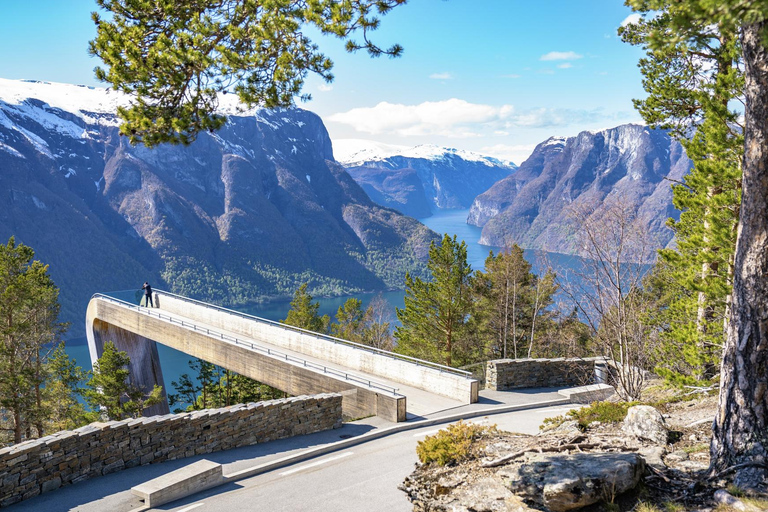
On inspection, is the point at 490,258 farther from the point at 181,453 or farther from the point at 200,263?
the point at 200,263

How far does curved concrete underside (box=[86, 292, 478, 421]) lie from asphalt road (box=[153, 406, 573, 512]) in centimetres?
331

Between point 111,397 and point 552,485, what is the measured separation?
27.6m

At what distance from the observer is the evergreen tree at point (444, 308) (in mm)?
29641

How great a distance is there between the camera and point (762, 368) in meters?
6.29

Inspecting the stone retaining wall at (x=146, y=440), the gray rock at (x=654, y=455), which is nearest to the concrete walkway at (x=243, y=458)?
the stone retaining wall at (x=146, y=440)

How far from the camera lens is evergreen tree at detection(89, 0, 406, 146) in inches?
335

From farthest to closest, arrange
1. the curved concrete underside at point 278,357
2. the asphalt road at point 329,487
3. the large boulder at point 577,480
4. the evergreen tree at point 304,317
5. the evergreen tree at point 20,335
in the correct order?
the evergreen tree at point 304,317 → the evergreen tree at point 20,335 → the curved concrete underside at point 278,357 → the asphalt road at point 329,487 → the large boulder at point 577,480

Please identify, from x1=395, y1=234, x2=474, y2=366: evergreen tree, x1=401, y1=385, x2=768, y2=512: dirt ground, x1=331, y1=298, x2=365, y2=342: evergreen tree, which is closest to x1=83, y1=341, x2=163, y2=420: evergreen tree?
x1=395, y1=234, x2=474, y2=366: evergreen tree

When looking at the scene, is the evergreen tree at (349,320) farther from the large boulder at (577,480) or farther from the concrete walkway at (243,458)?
the large boulder at (577,480)

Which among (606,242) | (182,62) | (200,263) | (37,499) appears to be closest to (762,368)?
(606,242)

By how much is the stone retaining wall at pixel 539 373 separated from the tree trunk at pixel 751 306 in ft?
44.6

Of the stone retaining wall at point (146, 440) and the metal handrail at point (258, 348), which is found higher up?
the stone retaining wall at point (146, 440)

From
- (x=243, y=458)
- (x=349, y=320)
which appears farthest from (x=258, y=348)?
(x=349, y=320)

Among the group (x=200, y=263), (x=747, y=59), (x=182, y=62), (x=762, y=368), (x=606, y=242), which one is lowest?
(x=200, y=263)
